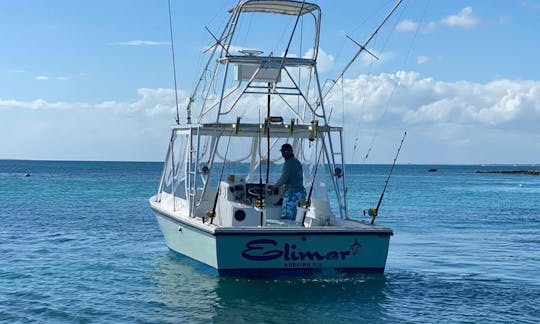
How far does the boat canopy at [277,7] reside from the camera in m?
15.8

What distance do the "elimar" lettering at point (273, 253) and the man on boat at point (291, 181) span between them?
1827mm

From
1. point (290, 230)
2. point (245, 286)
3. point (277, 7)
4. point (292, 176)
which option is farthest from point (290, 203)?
point (277, 7)

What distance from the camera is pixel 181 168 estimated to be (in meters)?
17.1

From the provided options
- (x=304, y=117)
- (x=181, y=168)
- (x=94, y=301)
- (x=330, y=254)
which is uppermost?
(x=304, y=117)

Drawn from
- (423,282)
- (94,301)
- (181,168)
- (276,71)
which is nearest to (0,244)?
(181,168)

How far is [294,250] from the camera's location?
44.7 feet

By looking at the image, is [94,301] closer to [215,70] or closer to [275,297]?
[275,297]

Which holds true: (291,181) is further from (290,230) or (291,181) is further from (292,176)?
(290,230)

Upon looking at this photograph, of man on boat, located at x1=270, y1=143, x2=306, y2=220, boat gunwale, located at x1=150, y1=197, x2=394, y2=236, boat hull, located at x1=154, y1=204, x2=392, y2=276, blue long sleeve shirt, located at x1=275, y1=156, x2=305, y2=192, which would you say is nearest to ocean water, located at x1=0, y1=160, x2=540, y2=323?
boat hull, located at x1=154, y1=204, x2=392, y2=276

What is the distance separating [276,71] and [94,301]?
Result: 18.7 ft

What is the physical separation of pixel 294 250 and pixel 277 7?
5.41 metres

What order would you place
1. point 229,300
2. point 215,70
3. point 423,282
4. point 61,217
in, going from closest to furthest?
1. point 229,300
2. point 423,282
3. point 215,70
4. point 61,217

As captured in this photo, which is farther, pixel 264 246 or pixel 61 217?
pixel 61 217

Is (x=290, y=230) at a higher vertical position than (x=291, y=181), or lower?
lower
